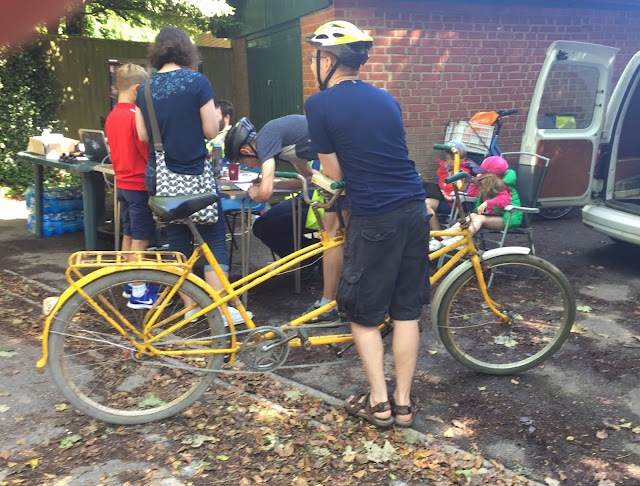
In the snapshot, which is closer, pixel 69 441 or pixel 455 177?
pixel 69 441

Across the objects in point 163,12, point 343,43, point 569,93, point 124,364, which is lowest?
point 124,364

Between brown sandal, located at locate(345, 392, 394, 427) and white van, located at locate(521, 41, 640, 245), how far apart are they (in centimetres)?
359

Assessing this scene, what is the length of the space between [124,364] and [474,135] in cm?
531

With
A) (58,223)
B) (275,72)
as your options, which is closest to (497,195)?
(58,223)

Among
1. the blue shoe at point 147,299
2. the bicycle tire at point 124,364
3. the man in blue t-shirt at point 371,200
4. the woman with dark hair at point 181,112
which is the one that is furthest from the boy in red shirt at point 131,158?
the man in blue t-shirt at point 371,200

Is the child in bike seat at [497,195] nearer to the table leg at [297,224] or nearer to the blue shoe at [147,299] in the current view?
the table leg at [297,224]

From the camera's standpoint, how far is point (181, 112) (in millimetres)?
3557

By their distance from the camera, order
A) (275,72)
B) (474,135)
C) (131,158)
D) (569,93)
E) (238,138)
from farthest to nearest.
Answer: (275,72) < (569,93) < (474,135) < (131,158) < (238,138)

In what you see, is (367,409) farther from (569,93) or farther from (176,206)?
(569,93)

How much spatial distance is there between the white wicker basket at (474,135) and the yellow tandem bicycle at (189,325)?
3.61m

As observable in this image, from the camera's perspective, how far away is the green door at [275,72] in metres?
8.50

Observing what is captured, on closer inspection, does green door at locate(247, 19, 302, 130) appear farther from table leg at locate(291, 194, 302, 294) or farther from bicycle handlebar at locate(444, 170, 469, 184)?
bicycle handlebar at locate(444, 170, 469, 184)

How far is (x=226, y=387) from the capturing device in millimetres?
3432

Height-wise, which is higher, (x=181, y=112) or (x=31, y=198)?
(x=181, y=112)
